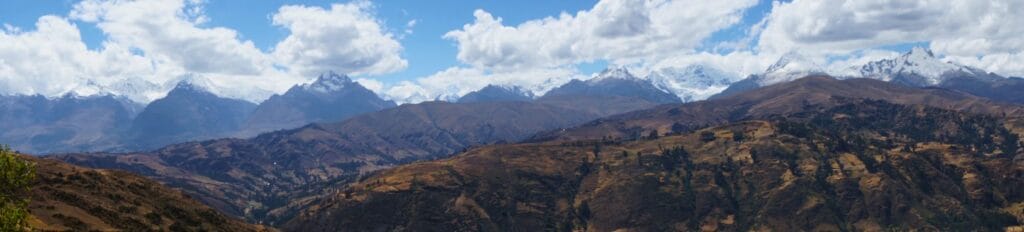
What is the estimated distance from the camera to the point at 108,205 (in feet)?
495

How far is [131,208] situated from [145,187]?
26.6 metres

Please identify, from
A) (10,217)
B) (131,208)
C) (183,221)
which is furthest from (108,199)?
(10,217)

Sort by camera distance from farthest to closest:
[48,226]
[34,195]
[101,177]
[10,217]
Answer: [101,177]
[34,195]
[48,226]
[10,217]

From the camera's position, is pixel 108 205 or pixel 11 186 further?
pixel 108 205

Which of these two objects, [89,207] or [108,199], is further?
[108,199]

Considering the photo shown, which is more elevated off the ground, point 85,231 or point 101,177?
point 101,177

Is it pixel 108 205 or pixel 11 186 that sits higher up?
pixel 11 186

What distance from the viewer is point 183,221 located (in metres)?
165

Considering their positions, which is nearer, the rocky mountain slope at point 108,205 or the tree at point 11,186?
the tree at point 11,186

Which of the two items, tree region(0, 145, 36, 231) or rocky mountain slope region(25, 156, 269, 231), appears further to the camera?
rocky mountain slope region(25, 156, 269, 231)

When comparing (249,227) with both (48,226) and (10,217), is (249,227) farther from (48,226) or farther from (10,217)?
(10,217)

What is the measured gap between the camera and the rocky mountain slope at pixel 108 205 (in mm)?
129000

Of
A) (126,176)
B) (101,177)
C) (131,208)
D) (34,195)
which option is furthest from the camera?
(126,176)

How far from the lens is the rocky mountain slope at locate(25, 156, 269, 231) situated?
129m
